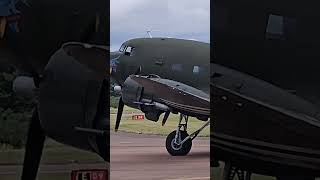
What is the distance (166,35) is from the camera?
3.03 meters

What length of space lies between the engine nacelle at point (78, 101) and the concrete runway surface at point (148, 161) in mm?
67

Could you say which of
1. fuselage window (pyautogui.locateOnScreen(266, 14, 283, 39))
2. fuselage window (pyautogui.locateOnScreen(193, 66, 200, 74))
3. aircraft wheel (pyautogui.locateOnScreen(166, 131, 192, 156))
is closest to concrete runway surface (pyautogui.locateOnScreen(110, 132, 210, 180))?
aircraft wheel (pyautogui.locateOnScreen(166, 131, 192, 156))

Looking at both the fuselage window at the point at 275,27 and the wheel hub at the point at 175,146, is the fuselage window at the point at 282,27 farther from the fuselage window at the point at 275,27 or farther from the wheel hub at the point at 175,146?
the wheel hub at the point at 175,146

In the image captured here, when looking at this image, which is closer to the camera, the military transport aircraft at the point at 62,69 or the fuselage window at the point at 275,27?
the military transport aircraft at the point at 62,69

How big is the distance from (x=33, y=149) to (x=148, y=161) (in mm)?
585

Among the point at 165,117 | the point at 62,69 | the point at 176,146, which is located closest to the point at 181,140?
the point at 176,146

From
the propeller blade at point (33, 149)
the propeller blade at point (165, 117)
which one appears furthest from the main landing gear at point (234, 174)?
the propeller blade at point (33, 149)

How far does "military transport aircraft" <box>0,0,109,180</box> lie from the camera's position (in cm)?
291

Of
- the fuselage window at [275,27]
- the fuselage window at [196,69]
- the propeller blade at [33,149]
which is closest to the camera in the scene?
the propeller blade at [33,149]

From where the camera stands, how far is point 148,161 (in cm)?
295

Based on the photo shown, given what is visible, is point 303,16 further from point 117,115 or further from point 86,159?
point 86,159

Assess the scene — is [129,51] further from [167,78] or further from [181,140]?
[181,140]

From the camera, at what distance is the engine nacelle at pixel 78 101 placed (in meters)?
2.96

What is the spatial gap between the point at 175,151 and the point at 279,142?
0.58 m
